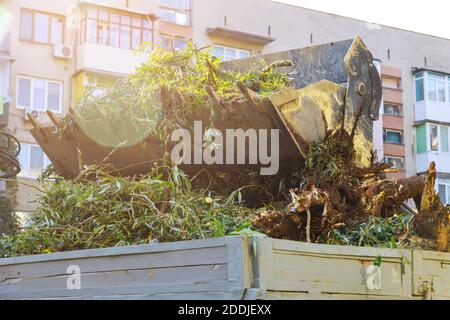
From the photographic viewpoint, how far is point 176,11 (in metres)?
27.6

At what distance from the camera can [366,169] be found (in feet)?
16.1

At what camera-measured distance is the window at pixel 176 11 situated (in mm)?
27344

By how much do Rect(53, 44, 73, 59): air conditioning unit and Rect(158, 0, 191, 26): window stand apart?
4.12 metres

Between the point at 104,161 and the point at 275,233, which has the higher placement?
the point at 104,161

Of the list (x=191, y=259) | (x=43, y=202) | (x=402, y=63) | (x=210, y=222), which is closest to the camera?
(x=191, y=259)

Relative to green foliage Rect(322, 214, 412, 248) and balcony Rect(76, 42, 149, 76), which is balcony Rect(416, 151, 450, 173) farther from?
green foliage Rect(322, 214, 412, 248)

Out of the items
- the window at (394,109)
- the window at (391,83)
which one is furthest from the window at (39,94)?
the window at (394,109)

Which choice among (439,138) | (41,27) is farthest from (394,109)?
(41,27)

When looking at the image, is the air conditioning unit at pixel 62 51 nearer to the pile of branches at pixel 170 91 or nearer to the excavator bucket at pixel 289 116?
the excavator bucket at pixel 289 116

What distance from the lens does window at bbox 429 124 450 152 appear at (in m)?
31.3

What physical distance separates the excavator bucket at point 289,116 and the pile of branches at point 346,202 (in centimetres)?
11
